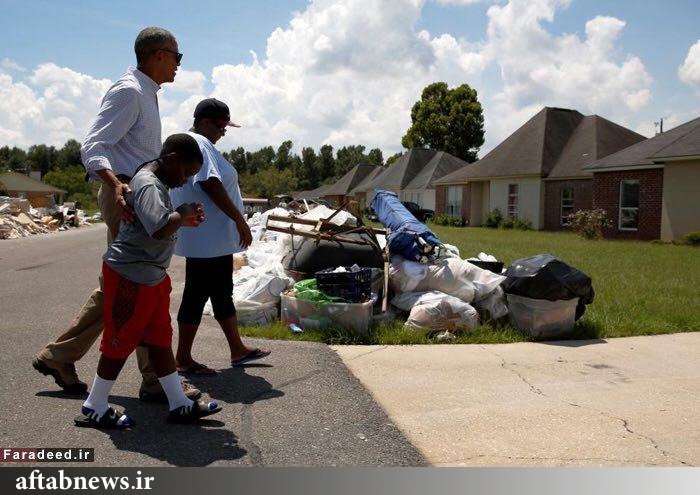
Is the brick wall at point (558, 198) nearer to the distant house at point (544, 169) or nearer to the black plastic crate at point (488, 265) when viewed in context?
the distant house at point (544, 169)

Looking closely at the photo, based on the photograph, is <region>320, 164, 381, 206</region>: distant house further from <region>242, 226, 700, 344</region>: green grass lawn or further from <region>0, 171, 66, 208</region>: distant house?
<region>242, 226, 700, 344</region>: green grass lawn

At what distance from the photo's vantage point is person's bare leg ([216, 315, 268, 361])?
171 inches

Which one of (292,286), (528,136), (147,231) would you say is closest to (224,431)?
(147,231)

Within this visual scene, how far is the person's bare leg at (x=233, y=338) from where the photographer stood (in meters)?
4.35

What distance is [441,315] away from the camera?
5797 millimetres

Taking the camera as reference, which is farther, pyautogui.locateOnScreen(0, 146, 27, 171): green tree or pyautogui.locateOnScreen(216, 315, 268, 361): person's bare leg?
pyautogui.locateOnScreen(0, 146, 27, 171): green tree

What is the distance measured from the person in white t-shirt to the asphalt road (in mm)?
442

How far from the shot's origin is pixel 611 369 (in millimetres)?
4789

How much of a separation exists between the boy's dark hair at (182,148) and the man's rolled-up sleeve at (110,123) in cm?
44

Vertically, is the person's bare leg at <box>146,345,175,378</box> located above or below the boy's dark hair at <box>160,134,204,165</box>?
below

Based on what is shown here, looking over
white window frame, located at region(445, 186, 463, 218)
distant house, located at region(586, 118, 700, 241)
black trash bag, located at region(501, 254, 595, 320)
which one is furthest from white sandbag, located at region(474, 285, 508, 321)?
white window frame, located at region(445, 186, 463, 218)

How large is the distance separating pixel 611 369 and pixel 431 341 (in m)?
1.60

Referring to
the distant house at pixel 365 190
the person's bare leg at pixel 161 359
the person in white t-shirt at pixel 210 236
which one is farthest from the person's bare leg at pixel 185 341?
the distant house at pixel 365 190

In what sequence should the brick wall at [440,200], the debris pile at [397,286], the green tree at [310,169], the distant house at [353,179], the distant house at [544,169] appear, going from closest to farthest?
the debris pile at [397,286], the distant house at [544,169], the brick wall at [440,200], the distant house at [353,179], the green tree at [310,169]
